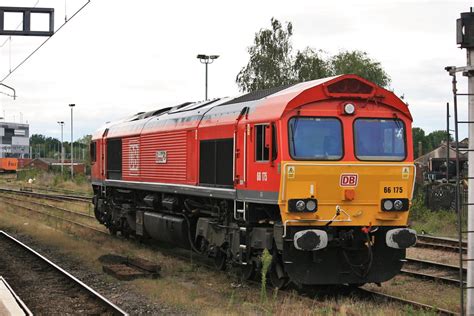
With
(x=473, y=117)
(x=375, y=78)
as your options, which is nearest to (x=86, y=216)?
(x=473, y=117)

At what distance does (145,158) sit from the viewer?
55.3 ft

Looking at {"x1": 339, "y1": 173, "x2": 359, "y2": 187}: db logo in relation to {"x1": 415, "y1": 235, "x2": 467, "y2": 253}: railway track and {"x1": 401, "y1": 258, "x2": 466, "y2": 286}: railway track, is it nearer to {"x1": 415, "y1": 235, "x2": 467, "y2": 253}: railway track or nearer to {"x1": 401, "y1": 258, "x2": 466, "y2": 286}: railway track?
{"x1": 401, "y1": 258, "x2": 466, "y2": 286}: railway track

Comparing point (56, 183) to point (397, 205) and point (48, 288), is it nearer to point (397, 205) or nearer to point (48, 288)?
point (48, 288)

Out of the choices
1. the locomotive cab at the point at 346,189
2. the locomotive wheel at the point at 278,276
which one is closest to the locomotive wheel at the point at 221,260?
the locomotive wheel at the point at 278,276

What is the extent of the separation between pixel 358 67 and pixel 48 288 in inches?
1970

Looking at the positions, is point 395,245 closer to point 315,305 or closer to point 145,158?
point 315,305

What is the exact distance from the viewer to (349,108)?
10.6m

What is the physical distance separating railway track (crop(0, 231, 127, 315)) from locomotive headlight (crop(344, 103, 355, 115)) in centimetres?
472

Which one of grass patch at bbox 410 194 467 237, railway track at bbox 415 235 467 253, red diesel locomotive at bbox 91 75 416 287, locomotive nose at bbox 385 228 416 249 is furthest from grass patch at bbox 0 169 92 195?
locomotive nose at bbox 385 228 416 249

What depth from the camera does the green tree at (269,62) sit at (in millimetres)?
51188

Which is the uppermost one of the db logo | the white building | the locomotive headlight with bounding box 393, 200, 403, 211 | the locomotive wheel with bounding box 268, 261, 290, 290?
the white building

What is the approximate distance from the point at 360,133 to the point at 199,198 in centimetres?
464

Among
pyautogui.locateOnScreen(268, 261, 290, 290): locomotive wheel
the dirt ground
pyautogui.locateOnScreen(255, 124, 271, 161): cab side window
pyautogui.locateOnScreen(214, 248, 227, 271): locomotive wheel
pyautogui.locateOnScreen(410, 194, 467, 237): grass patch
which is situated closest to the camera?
the dirt ground

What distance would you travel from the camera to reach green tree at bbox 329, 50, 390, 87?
58469 mm
